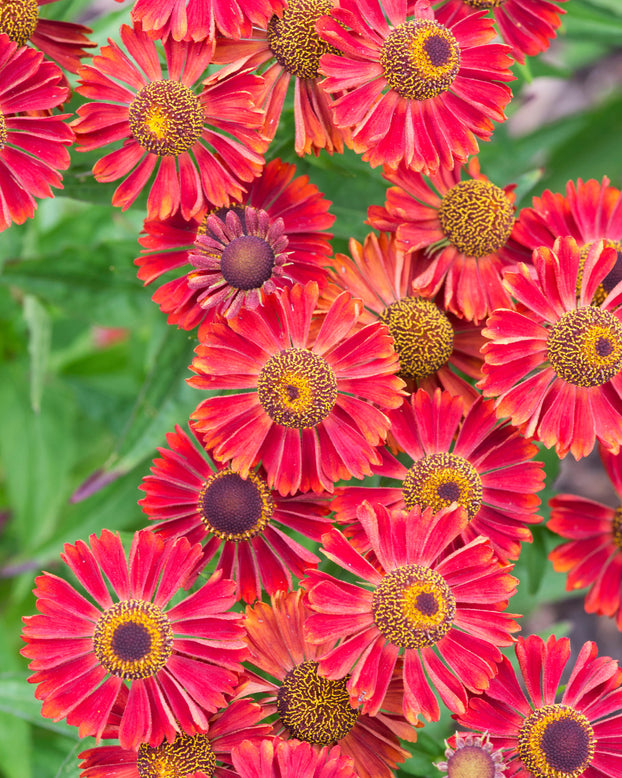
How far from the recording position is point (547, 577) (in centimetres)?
262

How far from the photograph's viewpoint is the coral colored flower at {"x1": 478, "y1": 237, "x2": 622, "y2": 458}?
5.50ft

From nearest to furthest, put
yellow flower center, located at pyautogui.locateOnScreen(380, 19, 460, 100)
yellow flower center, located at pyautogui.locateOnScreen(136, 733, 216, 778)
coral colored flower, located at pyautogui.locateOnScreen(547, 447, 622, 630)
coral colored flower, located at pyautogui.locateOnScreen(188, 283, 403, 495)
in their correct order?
yellow flower center, located at pyautogui.locateOnScreen(136, 733, 216, 778) < coral colored flower, located at pyautogui.locateOnScreen(188, 283, 403, 495) < yellow flower center, located at pyautogui.locateOnScreen(380, 19, 460, 100) < coral colored flower, located at pyautogui.locateOnScreen(547, 447, 622, 630)

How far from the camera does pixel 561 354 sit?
1.76m

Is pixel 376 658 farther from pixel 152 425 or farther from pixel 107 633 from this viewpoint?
pixel 152 425

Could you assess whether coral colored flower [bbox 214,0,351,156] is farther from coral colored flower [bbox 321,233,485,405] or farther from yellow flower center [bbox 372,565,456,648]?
yellow flower center [bbox 372,565,456,648]

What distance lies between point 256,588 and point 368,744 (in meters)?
0.36

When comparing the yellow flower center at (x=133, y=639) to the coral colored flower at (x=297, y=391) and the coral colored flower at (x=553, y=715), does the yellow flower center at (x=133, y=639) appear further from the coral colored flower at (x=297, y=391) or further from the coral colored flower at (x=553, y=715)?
the coral colored flower at (x=553, y=715)

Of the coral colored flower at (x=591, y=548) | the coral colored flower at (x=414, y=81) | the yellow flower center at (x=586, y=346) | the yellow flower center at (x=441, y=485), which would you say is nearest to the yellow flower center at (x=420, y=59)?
the coral colored flower at (x=414, y=81)

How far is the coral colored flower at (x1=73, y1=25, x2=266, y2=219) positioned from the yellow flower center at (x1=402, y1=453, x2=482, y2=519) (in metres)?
0.66

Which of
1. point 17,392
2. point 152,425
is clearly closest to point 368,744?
point 152,425

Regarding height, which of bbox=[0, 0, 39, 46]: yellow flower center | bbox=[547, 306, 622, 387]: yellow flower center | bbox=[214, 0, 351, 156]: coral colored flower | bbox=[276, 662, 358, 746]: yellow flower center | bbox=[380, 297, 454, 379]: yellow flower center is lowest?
bbox=[276, 662, 358, 746]: yellow flower center

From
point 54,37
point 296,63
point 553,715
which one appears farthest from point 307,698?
point 54,37

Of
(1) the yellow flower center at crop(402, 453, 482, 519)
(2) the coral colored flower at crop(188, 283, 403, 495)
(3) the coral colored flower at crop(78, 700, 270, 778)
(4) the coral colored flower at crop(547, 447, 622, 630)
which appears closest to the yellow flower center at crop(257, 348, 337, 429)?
(2) the coral colored flower at crop(188, 283, 403, 495)

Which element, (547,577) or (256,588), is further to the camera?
(547,577)
